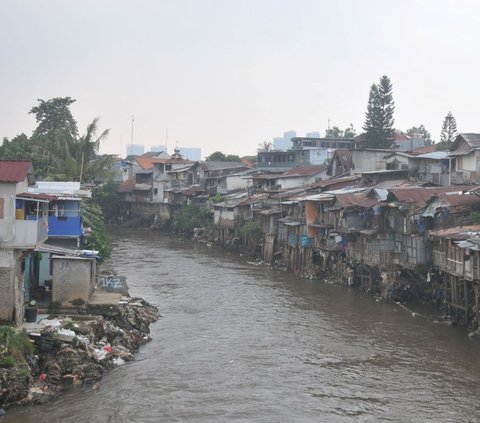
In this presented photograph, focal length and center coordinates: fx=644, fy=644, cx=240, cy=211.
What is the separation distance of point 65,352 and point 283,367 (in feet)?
23.1

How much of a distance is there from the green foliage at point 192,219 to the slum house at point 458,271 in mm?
36467

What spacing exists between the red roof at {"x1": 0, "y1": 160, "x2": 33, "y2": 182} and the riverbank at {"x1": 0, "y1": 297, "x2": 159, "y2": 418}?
451 centimetres

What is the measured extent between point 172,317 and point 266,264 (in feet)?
62.2

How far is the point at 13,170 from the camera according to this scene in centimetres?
1992

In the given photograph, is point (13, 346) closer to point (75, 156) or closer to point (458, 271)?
Answer: point (458, 271)

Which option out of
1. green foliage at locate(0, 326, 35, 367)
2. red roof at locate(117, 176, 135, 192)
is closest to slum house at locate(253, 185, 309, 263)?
green foliage at locate(0, 326, 35, 367)

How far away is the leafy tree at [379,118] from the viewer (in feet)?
212

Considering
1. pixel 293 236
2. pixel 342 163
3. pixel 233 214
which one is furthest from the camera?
pixel 233 214

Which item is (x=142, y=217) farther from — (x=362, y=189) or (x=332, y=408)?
(x=332, y=408)

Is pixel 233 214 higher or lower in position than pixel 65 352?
higher

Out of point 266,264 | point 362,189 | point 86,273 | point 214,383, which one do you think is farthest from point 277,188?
point 214,383

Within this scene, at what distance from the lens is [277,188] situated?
56406mm

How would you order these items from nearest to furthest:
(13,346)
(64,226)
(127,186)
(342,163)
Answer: (13,346) → (64,226) → (342,163) → (127,186)

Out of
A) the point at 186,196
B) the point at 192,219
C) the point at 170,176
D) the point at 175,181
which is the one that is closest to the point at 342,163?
the point at 192,219
